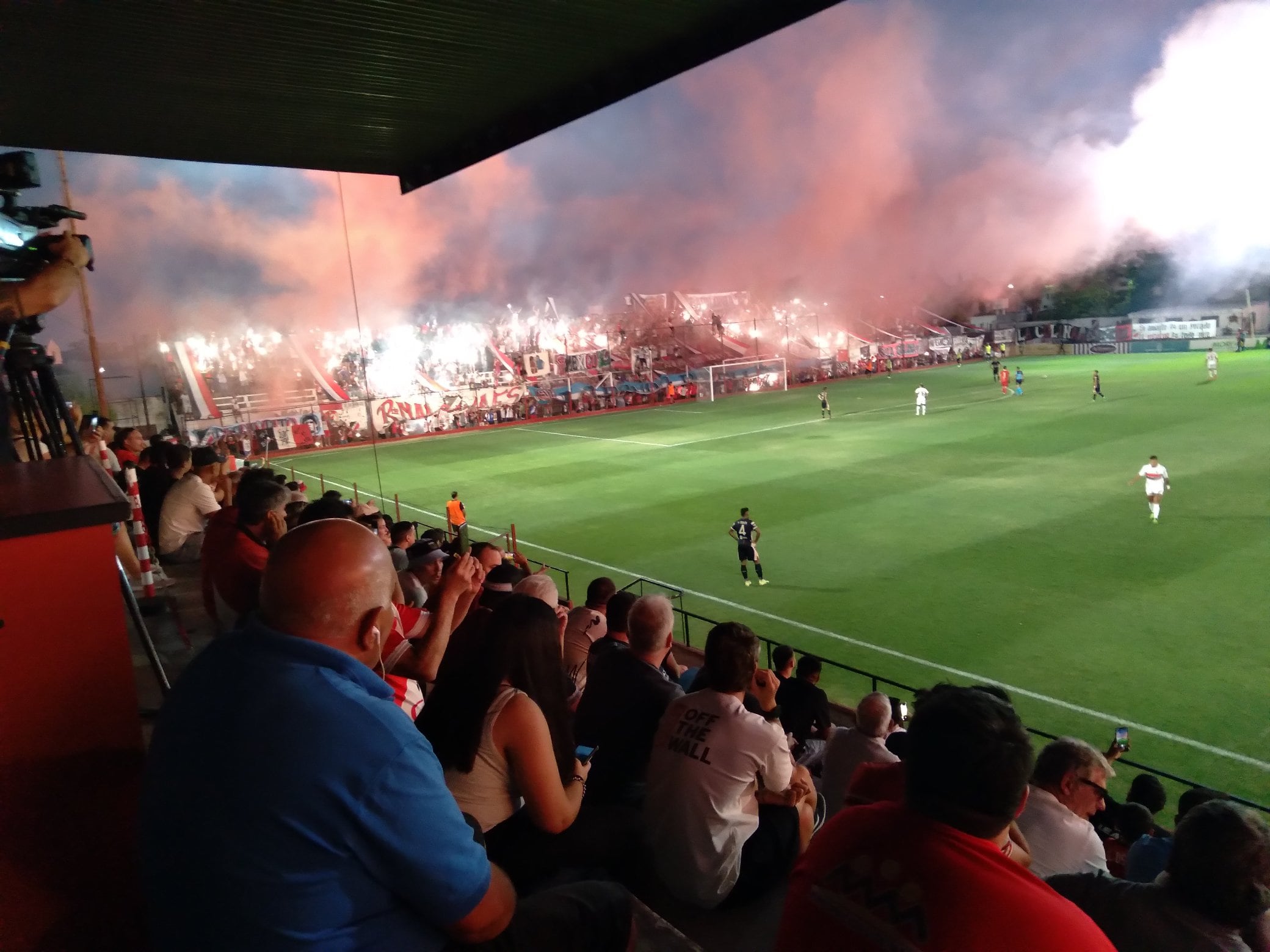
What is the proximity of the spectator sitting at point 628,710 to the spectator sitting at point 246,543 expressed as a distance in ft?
7.40

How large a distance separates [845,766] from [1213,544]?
12771 mm

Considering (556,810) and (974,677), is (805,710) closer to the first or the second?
(974,677)

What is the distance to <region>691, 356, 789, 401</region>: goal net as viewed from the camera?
5888 cm

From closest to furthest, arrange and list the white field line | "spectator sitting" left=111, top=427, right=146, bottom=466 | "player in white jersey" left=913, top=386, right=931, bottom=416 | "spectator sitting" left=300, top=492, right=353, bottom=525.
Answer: "spectator sitting" left=300, top=492, right=353, bottom=525 → the white field line → "spectator sitting" left=111, top=427, right=146, bottom=466 → "player in white jersey" left=913, top=386, right=931, bottom=416

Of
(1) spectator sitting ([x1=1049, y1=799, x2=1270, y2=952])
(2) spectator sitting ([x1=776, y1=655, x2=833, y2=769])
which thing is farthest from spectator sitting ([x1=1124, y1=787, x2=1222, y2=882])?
(2) spectator sitting ([x1=776, y1=655, x2=833, y2=769])

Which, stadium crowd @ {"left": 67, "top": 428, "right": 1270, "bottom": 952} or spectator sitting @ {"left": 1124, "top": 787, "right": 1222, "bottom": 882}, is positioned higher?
stadium crowd @ {"left": 67, "top": 428, "right": 1270, "bottom": 952}

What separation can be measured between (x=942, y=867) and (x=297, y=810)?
127 cm

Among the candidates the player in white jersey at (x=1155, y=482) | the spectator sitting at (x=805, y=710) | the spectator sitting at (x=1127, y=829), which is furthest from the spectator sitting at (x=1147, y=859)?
the player in white jersey at (x=1155, y=482)

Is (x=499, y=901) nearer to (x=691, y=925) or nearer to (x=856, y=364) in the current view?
(x=691, y=925)

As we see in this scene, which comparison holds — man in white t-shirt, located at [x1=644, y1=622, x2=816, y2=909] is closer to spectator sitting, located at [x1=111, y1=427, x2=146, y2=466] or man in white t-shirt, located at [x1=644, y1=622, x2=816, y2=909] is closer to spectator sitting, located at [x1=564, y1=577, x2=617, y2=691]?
spectator sitting, located at [x1=564, y1=577, x2=617, y2=691]

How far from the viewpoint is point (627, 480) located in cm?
2489

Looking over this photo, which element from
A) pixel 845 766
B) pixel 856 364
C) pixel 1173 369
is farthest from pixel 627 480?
pixel 856 364

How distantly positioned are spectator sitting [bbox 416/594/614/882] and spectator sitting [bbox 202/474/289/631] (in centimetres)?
255

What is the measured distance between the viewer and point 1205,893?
242 cm
